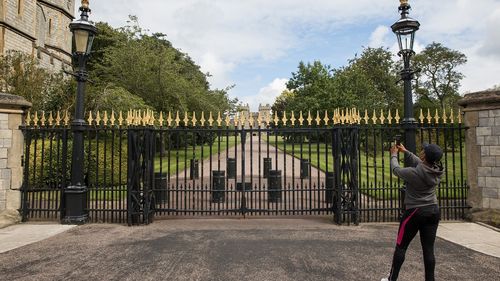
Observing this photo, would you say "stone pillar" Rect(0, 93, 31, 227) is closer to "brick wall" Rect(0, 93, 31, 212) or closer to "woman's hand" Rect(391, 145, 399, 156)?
"brick wall" Rect(0, 93, 31, 212)

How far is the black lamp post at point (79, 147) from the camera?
7.31 metres

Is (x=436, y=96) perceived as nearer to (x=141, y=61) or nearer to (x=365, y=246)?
(x=141, y=61)

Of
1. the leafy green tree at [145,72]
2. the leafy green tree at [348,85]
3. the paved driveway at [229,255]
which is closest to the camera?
the paved driveway at [229,255]

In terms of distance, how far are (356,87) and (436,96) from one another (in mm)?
28451

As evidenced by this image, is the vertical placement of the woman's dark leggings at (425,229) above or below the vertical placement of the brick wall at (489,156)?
below

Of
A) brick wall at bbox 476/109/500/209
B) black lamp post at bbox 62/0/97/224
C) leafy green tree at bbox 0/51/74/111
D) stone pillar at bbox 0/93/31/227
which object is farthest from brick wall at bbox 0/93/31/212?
brick wall at bbox 476/109/500/209

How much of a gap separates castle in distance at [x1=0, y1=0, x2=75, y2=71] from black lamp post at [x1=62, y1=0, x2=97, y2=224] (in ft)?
56.9

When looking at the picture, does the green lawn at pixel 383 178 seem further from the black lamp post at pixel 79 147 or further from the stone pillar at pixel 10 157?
the stone pillar at pixel 10 157

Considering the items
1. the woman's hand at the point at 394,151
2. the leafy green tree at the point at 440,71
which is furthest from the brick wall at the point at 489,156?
the leafy green tree at the point at 440,71

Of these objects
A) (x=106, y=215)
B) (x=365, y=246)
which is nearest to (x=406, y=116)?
(x=365, y=246)

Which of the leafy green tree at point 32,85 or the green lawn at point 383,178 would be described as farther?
the leafy green tree at point 32,85

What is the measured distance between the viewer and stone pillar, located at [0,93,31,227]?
7465 millimetres

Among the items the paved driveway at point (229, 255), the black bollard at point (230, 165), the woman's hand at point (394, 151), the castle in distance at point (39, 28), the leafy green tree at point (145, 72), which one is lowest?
the paved driveway at point (229, 255)

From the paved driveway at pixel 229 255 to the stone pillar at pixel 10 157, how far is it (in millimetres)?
2101
